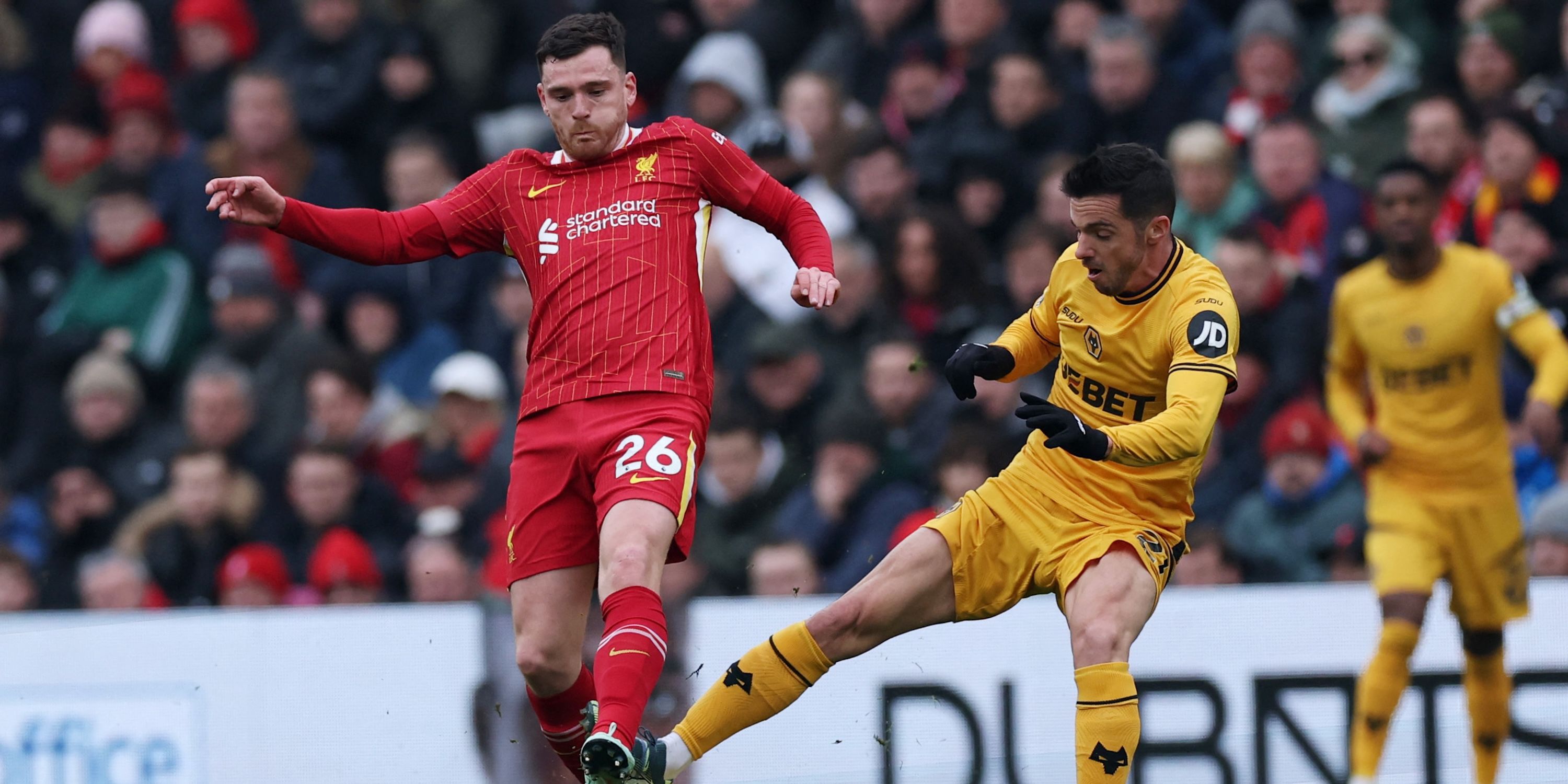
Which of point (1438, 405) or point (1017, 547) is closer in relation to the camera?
point (1017, 547)

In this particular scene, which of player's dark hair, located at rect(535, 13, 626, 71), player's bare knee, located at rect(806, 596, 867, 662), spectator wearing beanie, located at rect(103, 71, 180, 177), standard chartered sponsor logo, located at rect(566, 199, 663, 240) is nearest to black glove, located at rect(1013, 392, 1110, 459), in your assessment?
player's bare knee, located at rect(806, 596, 867, 662)

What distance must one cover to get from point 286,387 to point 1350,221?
18.9 ft

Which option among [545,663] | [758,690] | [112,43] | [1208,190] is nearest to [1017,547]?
[758,690]

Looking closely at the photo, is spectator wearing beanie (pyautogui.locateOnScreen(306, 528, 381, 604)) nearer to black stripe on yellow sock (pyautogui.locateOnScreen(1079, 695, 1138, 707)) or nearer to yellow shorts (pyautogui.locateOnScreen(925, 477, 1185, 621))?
yellow shorts (pyautogui.locateOnScreen(925, 477, 1185, 621))

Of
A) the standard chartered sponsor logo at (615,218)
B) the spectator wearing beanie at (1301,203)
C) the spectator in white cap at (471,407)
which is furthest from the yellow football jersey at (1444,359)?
the spectator in white cap at (471,407)

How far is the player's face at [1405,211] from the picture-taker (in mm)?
8305

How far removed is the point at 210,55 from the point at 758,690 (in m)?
7.91

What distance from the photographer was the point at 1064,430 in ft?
17.4

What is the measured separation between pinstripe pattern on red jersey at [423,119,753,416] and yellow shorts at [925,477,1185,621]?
0.96m

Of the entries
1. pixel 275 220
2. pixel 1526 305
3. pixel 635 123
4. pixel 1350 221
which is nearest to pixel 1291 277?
pixel 1350 221

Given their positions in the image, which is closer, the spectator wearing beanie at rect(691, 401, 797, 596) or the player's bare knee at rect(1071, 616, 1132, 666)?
the player's bare knee at rect(1071, 616, 1132, 666)

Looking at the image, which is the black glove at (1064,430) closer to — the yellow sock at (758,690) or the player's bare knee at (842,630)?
the player's bare knee at (842,630)

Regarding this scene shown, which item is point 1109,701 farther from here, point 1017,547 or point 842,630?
point 842,630

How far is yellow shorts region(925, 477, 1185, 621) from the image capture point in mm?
5961
